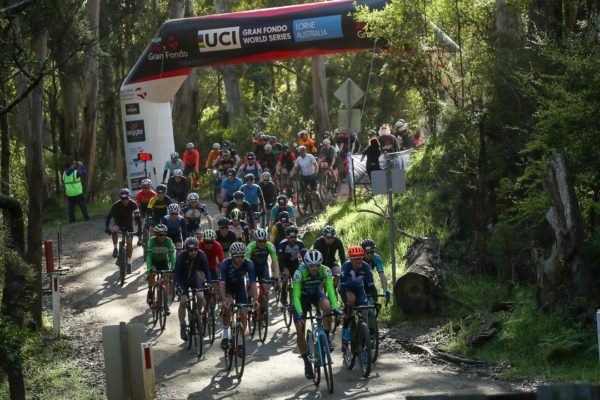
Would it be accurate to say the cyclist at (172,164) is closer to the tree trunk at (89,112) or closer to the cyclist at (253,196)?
the cyclist at (253,196)

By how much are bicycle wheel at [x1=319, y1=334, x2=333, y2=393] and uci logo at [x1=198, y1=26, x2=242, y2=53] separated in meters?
14.5

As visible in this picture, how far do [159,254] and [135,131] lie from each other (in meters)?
12.1

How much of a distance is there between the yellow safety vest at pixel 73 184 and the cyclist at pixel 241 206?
26.9 feet

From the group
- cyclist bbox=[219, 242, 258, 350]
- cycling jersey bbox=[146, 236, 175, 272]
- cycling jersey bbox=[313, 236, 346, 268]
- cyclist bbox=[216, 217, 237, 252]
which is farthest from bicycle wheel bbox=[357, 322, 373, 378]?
cyclist bbox=[216, 217, 237, 252]

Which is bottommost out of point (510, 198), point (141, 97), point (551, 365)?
point (551, 365)

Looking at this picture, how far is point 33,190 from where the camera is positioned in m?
20.3

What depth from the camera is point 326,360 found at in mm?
14500

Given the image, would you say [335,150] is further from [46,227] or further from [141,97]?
[46,227]

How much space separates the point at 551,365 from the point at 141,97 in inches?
708

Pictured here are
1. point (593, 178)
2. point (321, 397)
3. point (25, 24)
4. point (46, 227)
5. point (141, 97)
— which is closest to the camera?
point (321, 397)

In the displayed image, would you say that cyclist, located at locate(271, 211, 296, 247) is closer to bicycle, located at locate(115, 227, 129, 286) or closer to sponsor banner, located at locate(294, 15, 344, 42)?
bicycle, located at locate(115, 227, 129, 286)

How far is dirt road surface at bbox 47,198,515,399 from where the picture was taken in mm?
14617

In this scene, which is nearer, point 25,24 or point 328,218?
point 25,24

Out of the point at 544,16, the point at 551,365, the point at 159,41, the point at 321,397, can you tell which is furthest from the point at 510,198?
the point at 159,41
